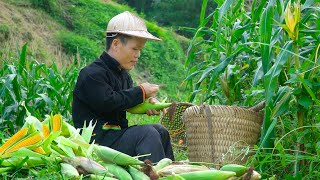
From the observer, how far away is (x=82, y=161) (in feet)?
10.4

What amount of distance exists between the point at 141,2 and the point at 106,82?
901 inches

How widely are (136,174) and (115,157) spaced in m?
0.13

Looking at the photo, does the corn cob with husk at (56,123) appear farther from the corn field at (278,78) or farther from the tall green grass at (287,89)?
the tall green grass at (287,89)

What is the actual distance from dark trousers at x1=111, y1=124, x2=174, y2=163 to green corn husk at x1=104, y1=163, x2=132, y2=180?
1277 mm

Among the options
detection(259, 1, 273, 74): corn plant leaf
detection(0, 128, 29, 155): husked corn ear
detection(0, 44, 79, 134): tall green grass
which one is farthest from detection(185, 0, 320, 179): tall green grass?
detection(0, 44, 79, 134): tall green grass

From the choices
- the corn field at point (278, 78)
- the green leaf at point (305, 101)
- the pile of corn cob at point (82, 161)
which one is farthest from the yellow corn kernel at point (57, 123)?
the green leaf at point (305, 101)

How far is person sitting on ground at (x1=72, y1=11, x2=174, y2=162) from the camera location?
15.4ft

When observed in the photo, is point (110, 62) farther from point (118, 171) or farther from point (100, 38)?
point (100, 38)

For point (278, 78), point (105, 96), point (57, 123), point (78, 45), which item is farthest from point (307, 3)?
point (78, 45)

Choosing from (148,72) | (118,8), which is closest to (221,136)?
(148,72)

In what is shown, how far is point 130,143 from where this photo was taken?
15.5ft

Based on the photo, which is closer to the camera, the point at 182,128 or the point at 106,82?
the point at 106,82

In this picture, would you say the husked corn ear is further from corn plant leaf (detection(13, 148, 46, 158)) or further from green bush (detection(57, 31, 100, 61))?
green bush (detection(57, 31, 100, 61))

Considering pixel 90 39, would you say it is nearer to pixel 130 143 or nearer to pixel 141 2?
pixel 141 2
